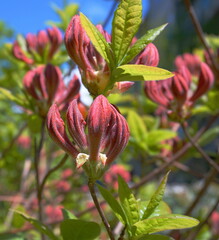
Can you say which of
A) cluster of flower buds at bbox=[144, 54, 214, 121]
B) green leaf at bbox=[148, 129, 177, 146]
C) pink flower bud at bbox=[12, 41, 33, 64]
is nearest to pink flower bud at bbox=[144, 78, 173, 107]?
cluster of flower buds at bbox=[144, 54, 214, 121]

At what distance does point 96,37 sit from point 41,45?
0.81 m

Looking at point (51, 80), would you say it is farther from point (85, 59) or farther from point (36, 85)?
point (85, 59)

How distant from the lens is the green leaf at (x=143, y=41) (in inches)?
23.3

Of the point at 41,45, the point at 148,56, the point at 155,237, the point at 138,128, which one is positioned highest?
the point at 41,45

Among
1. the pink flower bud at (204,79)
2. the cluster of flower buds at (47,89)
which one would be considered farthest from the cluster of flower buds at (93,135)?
the pink flower bud at (204,79)

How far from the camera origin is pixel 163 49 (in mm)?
14016

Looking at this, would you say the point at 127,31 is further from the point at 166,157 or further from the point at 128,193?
the point at 166,157

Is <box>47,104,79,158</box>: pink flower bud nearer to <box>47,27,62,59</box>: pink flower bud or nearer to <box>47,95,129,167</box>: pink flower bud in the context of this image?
<box>47,95,129,167</box>: pink flower bud

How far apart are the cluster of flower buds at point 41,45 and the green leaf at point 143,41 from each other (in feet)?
2.53

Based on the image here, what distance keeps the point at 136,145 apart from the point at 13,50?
54 centimetres

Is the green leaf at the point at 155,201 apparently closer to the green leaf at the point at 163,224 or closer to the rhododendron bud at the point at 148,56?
the green leaf at the point at 163,224

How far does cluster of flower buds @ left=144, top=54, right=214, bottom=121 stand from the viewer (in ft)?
3.10

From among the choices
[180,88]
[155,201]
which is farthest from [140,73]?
[180,88]

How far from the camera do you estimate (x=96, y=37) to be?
1.89ft
